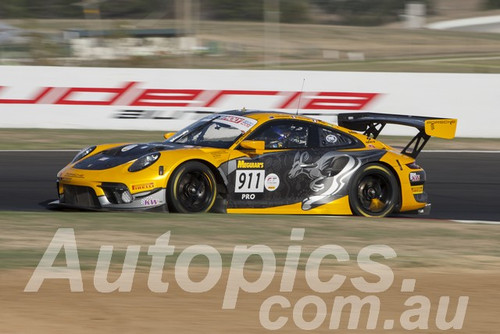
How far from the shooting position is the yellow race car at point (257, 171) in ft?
30.8

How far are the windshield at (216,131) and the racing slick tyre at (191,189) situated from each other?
49 centimetres

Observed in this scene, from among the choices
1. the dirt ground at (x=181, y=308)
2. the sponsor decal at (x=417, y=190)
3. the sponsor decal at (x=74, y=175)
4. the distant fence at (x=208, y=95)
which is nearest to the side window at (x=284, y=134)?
the sponsor decal at (x=417, y=190)

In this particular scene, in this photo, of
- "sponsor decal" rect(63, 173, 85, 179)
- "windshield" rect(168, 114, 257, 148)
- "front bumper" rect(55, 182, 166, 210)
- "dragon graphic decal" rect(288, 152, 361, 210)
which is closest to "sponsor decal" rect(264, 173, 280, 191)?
"dragon graphic decal" rect(288, 152, 361, 210)

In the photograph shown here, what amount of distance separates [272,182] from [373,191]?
1.28 metres

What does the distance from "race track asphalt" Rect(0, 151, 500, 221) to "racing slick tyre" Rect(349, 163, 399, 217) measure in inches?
27.7

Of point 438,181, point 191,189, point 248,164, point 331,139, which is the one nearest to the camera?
point 191,189

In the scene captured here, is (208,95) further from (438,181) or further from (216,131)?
(216,131)

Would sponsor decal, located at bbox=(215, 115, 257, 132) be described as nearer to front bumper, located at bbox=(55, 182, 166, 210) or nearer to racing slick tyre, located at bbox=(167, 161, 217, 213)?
racing slick tyre, located at bbox=(167, 161, 217, 213)

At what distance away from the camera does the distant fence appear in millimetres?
17812

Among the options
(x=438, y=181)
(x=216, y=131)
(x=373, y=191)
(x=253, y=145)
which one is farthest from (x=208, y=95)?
(x=253, y=145)

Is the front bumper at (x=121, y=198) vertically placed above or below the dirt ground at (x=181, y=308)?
below

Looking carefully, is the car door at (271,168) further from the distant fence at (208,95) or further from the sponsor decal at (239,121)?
the distant fence at (208,95)

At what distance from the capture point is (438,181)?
43.4 feet

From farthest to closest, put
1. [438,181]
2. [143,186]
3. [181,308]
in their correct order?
[438,181], [143,186], [181,308]
